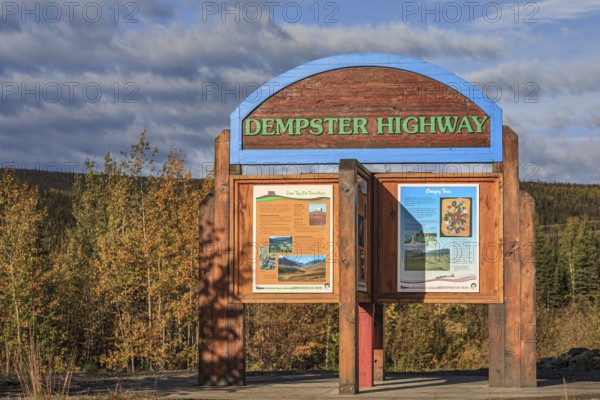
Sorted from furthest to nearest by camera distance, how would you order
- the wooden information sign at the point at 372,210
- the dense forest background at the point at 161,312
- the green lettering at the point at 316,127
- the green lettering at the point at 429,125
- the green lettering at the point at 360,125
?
the dense forest background at the point at 161,312 → the green lettering at the point at 316,127 → the green lettering at the point at 360,125 → the green lettering at the point at 429,125 → the wooden information sign at the point at 372,210

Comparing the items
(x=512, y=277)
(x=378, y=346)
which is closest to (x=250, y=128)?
(x=378, y=346)

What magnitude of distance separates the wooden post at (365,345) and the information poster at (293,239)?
0.73m

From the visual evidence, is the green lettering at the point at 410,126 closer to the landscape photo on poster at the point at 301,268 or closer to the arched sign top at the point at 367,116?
the arched sign top at the point at 367,116

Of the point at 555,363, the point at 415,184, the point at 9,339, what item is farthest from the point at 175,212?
the point at 415,184

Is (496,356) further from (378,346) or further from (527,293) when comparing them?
(378,346)

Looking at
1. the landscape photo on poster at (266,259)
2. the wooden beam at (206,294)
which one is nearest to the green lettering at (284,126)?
the wooden beam at (206,294)

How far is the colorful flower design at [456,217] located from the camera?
13.5m

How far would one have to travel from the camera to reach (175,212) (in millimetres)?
37906

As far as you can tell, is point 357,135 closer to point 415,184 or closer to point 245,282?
point 415,184

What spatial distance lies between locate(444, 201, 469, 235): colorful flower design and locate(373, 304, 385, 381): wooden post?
7.13 ft

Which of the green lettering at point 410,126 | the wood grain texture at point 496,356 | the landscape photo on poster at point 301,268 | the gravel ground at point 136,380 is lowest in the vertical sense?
the gravel ground at point 136,380

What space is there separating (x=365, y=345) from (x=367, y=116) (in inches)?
143

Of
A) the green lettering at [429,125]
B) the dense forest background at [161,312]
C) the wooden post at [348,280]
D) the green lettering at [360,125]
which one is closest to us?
the wooden post at [348,280]

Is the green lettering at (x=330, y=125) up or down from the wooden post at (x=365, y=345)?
up
